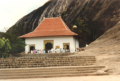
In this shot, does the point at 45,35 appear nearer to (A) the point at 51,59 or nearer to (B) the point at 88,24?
(A) the point at 51,59

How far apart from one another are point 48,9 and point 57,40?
13841 mm

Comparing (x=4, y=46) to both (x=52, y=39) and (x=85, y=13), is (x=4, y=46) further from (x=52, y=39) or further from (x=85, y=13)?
(x=85, y=13)

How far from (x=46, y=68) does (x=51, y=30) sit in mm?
10900

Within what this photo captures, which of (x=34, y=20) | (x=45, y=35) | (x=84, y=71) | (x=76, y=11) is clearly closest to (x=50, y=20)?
(x=45, y=35)

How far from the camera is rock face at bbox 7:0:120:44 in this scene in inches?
1048

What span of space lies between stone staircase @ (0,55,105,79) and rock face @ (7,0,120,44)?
50.5ft

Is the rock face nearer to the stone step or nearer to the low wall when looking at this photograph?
the low wall

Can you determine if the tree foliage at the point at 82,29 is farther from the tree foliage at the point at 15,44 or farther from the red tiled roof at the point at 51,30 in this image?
the tree foliage at the point at 15,44

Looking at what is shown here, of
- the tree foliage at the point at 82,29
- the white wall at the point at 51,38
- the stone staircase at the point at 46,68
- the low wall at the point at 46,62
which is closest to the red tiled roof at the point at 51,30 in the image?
the white wall at the point at 51,38

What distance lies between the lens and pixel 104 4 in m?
28.1

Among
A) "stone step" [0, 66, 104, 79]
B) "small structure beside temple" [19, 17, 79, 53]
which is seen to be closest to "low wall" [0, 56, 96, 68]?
"stone step" [0, 66, 104, 79]

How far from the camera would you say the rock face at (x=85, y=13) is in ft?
87.4

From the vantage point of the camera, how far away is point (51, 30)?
66.5ft

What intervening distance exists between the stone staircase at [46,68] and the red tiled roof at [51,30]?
6880 mm
